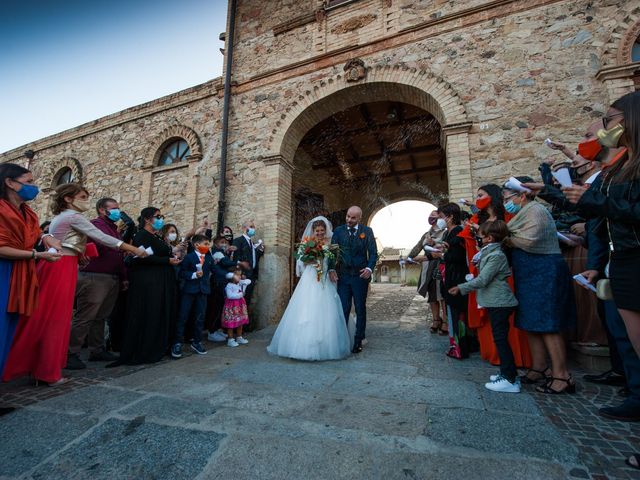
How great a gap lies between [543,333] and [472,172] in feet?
12.0

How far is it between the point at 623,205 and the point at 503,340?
4.80 ft

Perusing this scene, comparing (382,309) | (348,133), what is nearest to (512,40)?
(348,133)

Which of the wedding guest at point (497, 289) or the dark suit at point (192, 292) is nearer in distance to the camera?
the wedding guest at point (497, 289)

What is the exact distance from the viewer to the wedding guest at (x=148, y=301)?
357cm

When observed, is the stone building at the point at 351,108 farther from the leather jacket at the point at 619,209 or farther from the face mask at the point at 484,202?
the leather jacket at the point at 619,209

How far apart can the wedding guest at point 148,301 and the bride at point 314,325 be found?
4.65 feet

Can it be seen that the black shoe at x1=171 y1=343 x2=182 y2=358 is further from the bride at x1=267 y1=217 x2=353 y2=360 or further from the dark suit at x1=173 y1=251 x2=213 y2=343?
the bride at x1=267 y1=217 x2=353 y2=360

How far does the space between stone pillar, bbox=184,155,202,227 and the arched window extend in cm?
66

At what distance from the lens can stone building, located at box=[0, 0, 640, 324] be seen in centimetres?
525

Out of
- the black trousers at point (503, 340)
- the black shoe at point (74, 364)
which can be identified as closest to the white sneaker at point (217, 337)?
the black shoe at point (74, 364)

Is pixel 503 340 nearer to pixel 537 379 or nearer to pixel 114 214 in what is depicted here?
pixel 537 379

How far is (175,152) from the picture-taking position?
29.2ft

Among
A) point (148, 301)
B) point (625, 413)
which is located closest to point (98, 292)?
point (148, 301)

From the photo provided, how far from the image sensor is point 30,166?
39.0 ft
